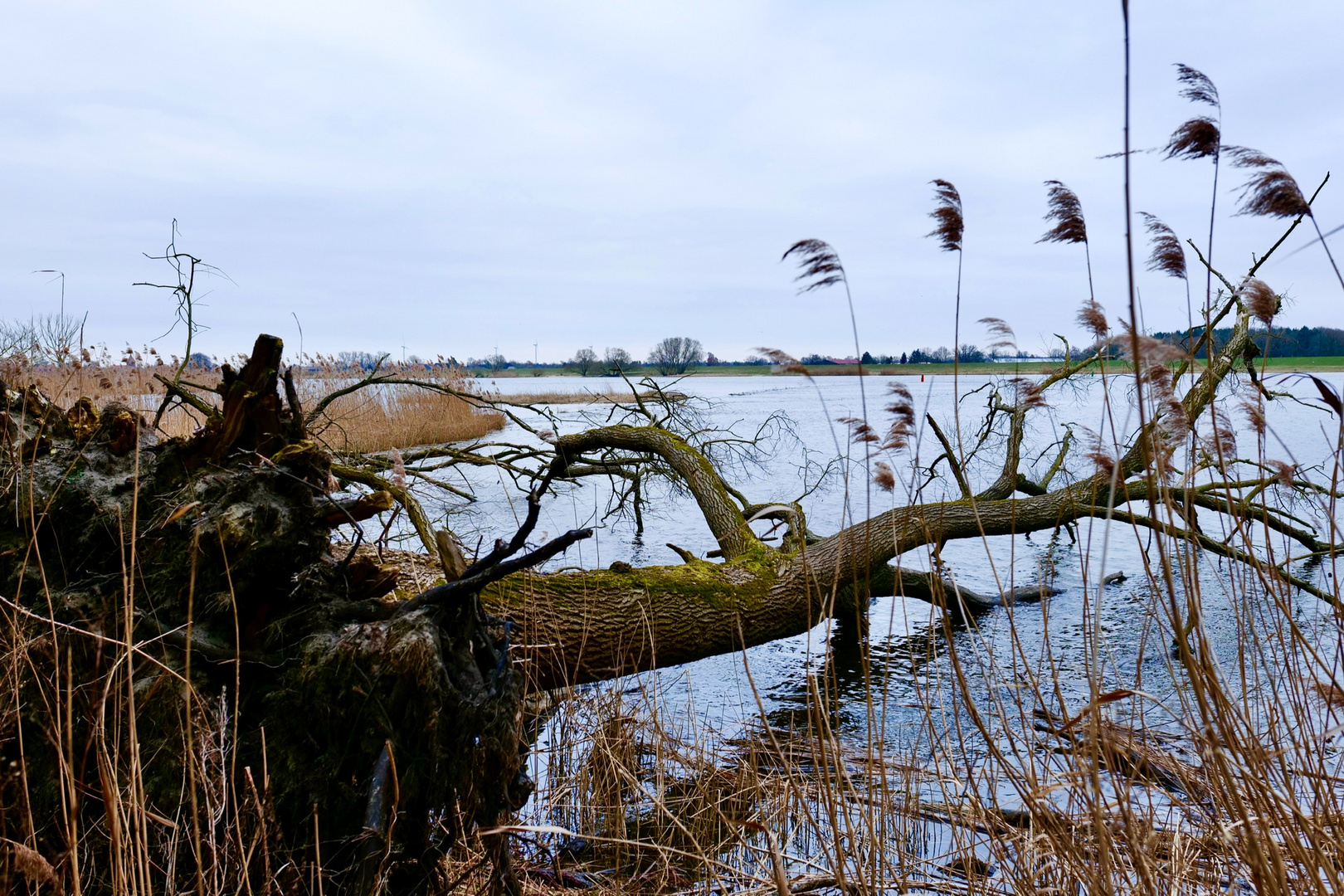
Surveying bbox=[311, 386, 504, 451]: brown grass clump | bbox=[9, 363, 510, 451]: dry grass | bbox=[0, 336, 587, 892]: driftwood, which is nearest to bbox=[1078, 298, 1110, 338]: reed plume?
bbox=[0, 336, 587, 892]: driftwood

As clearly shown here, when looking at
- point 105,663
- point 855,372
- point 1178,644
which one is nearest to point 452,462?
point 105,663

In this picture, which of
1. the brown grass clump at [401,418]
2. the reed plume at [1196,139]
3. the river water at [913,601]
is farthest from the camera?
the brown grass clump at [401,418]

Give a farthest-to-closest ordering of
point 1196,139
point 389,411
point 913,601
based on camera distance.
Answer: point 389,411, point 913,601, point 1196,139

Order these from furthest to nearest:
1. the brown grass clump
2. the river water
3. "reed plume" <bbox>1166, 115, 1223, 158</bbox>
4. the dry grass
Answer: the brown grass clump → the dry grass → the river water → "reed plume" <bbox>1166, 115, 1223, 158</bbox>

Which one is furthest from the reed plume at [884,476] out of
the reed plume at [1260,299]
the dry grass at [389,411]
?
the dry grass at [389,411]

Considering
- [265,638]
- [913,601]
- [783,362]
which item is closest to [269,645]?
[265,638]

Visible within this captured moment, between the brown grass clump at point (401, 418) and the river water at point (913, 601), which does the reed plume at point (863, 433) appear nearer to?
the river water at point (913, 601)

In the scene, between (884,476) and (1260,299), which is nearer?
(1260,299)

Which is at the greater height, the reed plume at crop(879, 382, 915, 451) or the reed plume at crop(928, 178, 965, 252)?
the reed plume at crop(928, 178, 965, 252)

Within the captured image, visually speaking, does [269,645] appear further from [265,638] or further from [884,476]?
[884,476]

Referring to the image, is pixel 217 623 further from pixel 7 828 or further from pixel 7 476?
pixel 7 476

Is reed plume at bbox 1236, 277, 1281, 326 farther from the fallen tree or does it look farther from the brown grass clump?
the brown grass clump

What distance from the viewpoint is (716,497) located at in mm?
5332

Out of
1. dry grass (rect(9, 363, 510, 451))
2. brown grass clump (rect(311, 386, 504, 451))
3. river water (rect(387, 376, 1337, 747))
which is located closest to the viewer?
river water (rect(387, 376, 1337, 747))
